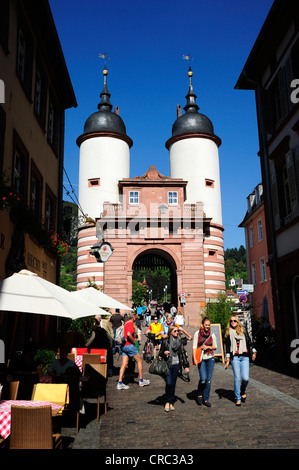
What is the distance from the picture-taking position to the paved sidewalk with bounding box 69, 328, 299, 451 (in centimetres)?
593

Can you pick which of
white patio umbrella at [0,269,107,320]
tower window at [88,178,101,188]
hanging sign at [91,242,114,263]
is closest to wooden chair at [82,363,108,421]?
white patio umbrella at [0,269,107,320]

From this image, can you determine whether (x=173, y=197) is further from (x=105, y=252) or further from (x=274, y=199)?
(x=274, y=199)

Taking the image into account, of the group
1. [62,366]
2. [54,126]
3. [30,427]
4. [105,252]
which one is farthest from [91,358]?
[54,126]

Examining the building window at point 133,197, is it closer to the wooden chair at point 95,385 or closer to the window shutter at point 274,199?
the window shutter at point 274,199

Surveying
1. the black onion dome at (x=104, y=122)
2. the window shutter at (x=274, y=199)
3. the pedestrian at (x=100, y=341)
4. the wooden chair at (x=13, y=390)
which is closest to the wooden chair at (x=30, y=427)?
the wooden chair at (x=13, y=390)

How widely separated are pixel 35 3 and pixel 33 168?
5104 mm

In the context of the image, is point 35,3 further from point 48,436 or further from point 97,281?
point 97,281

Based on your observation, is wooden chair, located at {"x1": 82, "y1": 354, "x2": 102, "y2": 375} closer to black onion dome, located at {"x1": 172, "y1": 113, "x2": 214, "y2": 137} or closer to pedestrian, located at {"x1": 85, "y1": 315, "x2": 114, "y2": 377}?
pedestrian, located at {"x1": 85, "y1": 315, "x2": 114, "y2": 377}

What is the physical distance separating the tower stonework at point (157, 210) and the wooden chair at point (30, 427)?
2900 cm

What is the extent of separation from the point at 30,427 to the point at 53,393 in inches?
72.7

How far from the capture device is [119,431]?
6.68 metres

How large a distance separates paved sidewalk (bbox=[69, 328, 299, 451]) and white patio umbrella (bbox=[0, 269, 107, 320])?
1976 millimetres

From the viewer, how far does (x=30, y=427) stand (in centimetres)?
434
